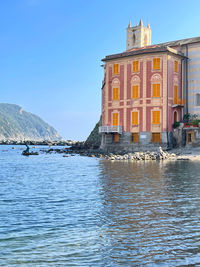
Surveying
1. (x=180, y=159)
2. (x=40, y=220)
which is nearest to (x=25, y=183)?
(x=40, y=220)

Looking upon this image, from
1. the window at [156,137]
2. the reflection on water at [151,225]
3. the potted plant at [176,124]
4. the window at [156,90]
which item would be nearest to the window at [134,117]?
the window at [156,137]

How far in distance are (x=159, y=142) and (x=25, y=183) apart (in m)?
28.7

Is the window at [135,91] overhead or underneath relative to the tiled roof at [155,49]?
underneath

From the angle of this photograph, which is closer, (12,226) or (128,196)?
(12,226)

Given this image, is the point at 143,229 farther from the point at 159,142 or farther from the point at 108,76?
the point at 108,76

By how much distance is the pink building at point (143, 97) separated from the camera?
4488cm

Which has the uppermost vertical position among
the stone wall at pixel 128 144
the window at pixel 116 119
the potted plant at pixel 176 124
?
the window at pixel 116 119

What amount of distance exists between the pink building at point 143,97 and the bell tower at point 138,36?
25.9 metres

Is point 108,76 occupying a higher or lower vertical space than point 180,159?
higher

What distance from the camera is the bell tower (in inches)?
2869

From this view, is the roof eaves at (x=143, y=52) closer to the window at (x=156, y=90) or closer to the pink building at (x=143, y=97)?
the pink building at (x=143, y=97)

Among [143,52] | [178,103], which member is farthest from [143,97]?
[143,52]

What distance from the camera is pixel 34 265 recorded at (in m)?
6.42

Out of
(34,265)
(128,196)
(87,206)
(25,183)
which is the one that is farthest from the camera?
(25,183)
